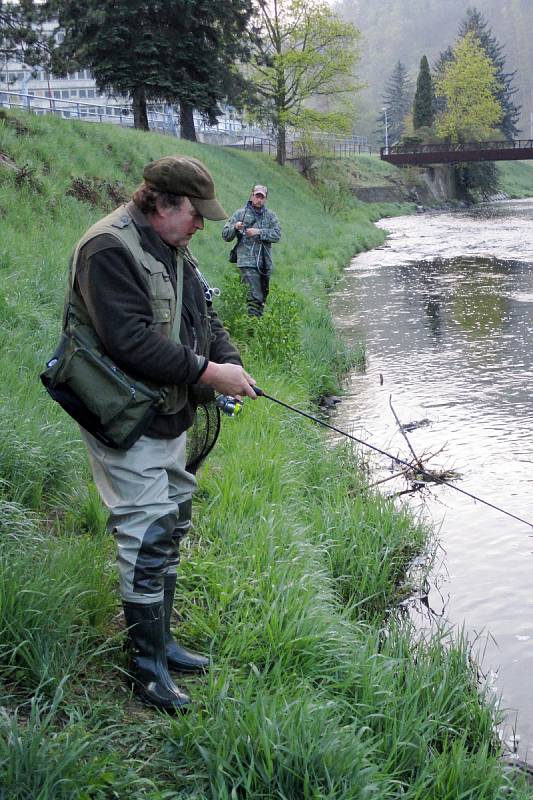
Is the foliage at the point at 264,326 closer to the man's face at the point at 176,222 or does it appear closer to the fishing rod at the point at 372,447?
the fishing rod at the point at 372,447

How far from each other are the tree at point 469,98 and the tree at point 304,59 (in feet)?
101

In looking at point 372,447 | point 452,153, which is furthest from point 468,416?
point 452,153

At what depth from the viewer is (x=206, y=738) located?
280 cm

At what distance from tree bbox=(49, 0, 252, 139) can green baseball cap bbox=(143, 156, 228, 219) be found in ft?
81.6

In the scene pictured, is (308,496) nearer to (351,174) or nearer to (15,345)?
(15,345)

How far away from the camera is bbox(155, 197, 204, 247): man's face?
10.4ft

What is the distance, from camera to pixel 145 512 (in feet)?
10.0

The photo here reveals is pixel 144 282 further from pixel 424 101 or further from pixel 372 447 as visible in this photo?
pixel 424 101

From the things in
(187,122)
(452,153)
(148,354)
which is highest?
(187,122)

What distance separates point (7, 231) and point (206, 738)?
8114 millimetres

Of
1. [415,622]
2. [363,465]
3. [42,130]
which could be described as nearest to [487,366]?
[363,465]

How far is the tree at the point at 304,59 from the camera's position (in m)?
42.0

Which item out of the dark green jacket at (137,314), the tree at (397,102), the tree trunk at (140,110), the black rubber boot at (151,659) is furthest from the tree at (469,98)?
the black rubber boot at (151,659)

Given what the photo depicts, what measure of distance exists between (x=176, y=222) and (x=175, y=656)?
1600 mm
